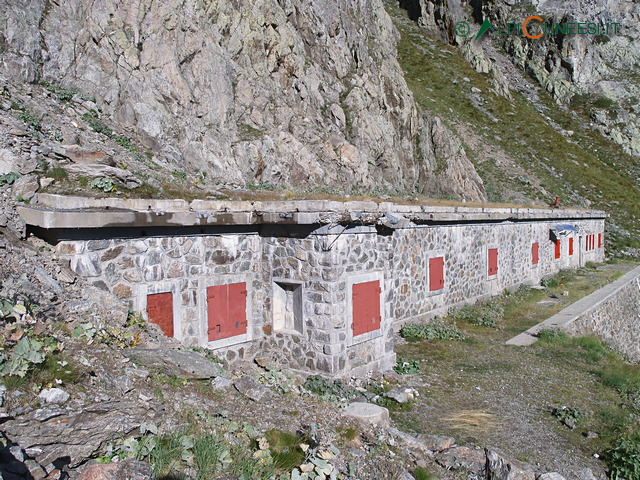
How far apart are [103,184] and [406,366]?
7516 millimetres

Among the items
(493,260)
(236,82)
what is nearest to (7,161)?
(236,82)

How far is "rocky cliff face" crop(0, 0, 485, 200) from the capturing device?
17.1 m

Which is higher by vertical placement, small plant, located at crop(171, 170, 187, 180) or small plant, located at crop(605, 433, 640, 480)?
small plant, located at crop(171, 170, 187, 180)

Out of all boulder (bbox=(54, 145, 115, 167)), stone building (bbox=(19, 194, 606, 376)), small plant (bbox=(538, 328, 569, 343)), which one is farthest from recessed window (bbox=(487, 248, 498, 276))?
boulder (bbox=(54, 145, 115, 167))

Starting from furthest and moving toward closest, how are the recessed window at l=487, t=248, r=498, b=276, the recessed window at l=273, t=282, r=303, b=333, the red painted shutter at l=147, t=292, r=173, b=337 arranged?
the recessed window at l=487, t=248, r=498, b=276 < the recessed window at l=273, t=282, r=303, b=333 < the red painted shutter at l=147, t=292, r=173, b=337

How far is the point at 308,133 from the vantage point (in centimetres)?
2452

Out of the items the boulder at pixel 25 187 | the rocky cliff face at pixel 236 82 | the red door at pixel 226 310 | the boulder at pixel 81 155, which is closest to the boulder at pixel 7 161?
the boulder at pixel 25 187

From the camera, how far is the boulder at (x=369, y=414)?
724 cm

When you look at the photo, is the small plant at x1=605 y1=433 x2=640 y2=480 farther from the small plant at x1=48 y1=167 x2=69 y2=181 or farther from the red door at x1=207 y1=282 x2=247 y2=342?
the small plant at x1=48 y1=167 x2=69 y2=181

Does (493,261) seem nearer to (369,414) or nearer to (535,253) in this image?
(535,253)

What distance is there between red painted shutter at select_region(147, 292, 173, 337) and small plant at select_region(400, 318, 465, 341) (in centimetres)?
741

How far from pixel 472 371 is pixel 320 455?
681cm

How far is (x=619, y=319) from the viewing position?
23078 mm

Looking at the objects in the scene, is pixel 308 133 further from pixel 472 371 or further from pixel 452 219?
pixel 472 371
